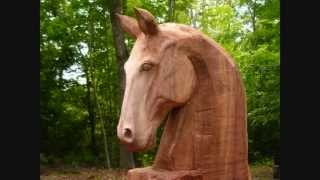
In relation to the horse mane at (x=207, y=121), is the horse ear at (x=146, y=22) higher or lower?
higher

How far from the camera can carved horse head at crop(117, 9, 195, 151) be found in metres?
2.76

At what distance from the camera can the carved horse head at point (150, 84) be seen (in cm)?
276

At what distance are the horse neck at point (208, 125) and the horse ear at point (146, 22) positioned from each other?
248 mm

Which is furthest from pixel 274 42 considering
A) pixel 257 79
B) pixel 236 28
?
pixel 236 28

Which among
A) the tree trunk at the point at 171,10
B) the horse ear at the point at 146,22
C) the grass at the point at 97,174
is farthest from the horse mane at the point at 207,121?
the tree trunk at the point at 171,10

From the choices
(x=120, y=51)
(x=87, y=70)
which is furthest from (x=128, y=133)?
(x=87, y=70)

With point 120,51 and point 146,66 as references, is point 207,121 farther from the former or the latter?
point 120,51

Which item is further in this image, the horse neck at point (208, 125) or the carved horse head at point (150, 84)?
the horse neck at point (208, 125)

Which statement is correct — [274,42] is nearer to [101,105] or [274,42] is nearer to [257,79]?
[257,79]

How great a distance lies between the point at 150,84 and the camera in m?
2.81

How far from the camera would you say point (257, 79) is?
9305 mm

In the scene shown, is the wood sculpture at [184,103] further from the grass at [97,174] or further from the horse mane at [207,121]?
the grass at [97,174]

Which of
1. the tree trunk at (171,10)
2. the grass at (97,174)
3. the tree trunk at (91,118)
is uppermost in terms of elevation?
the tree trunk at (171,10)

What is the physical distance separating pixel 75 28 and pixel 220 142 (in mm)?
11296
